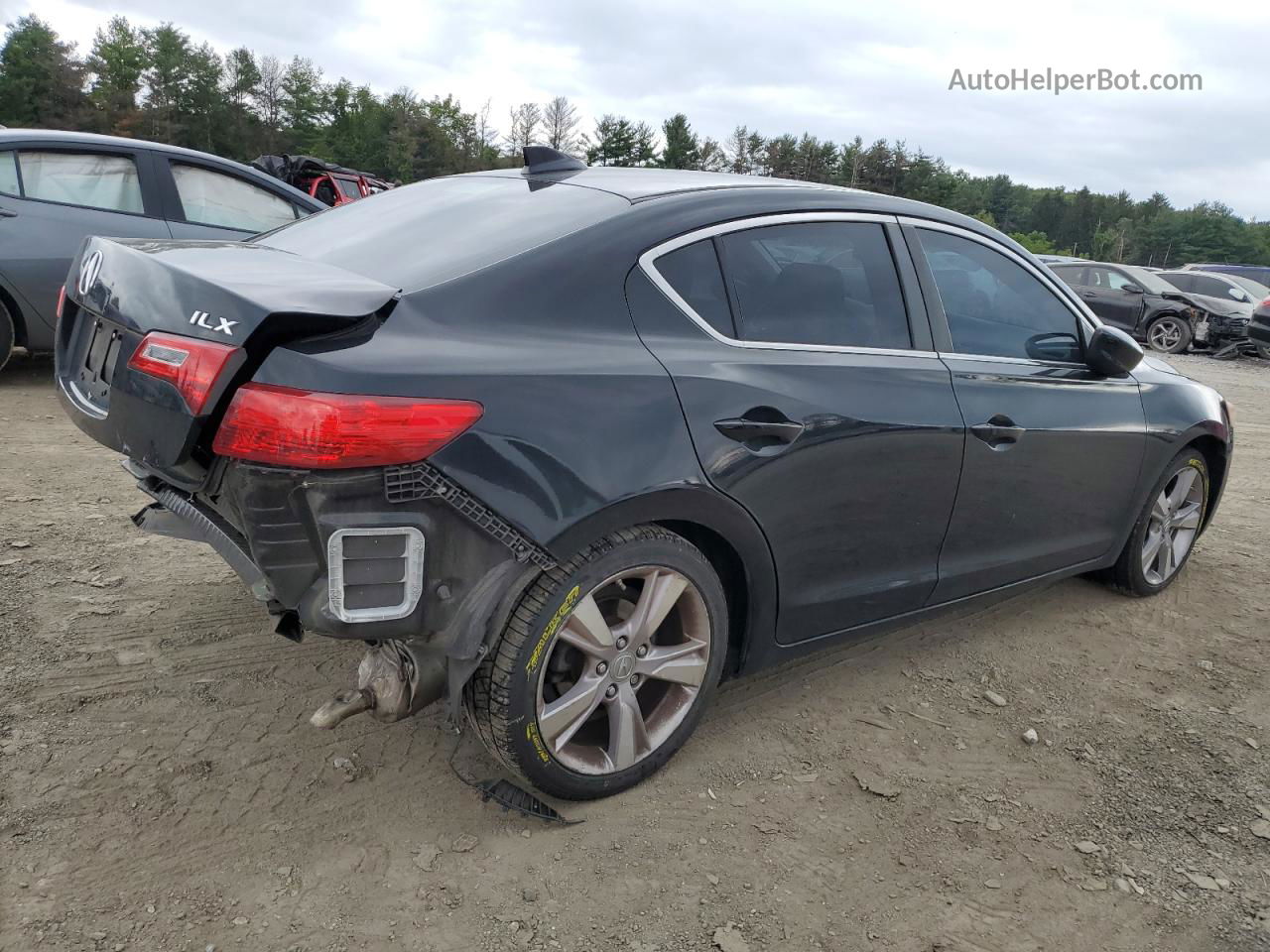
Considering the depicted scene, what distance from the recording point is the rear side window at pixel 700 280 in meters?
2.46

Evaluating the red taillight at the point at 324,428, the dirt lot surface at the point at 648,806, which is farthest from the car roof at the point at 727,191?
the dirt lot surface at the point at 648,806

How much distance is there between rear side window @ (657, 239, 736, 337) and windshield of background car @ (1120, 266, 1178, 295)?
53.6ft

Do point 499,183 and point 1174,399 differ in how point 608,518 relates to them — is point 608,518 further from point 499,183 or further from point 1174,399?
point 1174,399

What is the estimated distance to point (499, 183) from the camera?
116 inches

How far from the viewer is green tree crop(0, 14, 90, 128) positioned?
55406mm

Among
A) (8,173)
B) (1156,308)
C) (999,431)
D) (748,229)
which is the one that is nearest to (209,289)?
(748,229)

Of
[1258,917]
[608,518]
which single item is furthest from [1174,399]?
[608,518]

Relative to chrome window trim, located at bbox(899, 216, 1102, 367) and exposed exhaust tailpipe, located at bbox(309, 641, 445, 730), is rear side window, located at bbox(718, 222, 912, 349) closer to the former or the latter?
chrome window trim, located at bbox(899, 216, 1102, 367)

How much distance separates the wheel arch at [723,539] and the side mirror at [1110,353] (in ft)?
5.75

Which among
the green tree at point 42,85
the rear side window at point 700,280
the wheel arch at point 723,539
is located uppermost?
the green tree at point 42,85

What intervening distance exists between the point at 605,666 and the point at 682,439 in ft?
2.01

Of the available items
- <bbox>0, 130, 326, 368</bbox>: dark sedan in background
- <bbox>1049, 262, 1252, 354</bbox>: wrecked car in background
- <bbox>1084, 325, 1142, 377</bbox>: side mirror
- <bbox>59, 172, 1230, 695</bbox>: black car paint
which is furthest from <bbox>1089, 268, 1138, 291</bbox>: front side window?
<bbox>59, 172, 1230, 695</bbox>: black car paint

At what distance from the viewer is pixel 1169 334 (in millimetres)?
16141

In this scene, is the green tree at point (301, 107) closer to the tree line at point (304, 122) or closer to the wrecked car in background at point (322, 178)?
the tree line at point (304, 122)
